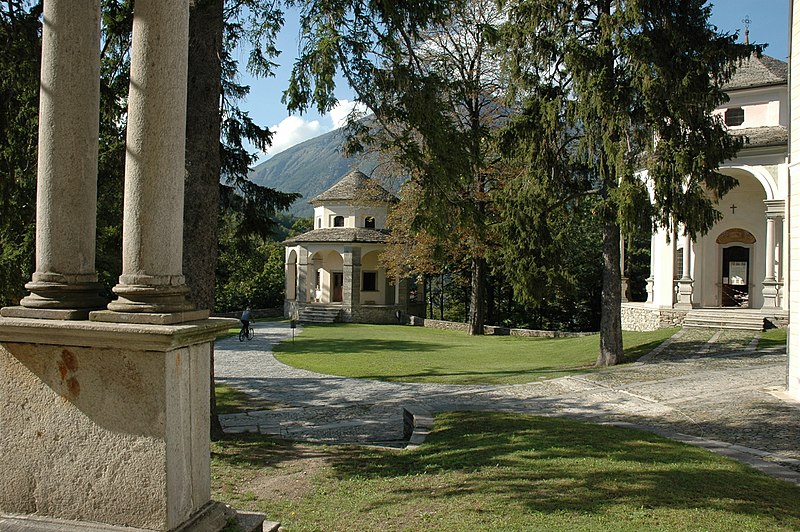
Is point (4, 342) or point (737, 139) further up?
point (737, 139)

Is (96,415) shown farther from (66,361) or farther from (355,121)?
(355,121)

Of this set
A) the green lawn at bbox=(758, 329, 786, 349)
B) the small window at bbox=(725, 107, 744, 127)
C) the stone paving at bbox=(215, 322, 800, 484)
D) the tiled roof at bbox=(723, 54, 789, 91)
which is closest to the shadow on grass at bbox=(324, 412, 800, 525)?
the stone paving at bbox=(215, 322, 800, 484)

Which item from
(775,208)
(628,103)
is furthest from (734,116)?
(628,103)

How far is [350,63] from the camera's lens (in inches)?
324

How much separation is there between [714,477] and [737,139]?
43.9 ft

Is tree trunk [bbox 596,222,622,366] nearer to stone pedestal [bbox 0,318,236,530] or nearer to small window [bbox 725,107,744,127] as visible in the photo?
small window [bbox 725,107,744,127]

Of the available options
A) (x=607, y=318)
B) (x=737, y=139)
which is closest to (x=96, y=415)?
(x=607, y=318)

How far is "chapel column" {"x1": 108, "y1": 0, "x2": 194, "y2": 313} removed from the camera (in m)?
4.13

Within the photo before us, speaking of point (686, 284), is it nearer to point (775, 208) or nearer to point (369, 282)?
point (775, 208)

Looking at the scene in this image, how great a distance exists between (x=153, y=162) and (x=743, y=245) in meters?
28.6

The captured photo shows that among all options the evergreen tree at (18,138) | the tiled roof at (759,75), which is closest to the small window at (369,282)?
the tiled roof at (759,75)

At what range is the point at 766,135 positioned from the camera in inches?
946

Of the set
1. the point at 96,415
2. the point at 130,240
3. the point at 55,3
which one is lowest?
the point at 96,415

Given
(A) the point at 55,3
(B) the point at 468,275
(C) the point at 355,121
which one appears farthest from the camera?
(B) the point at 468,275
